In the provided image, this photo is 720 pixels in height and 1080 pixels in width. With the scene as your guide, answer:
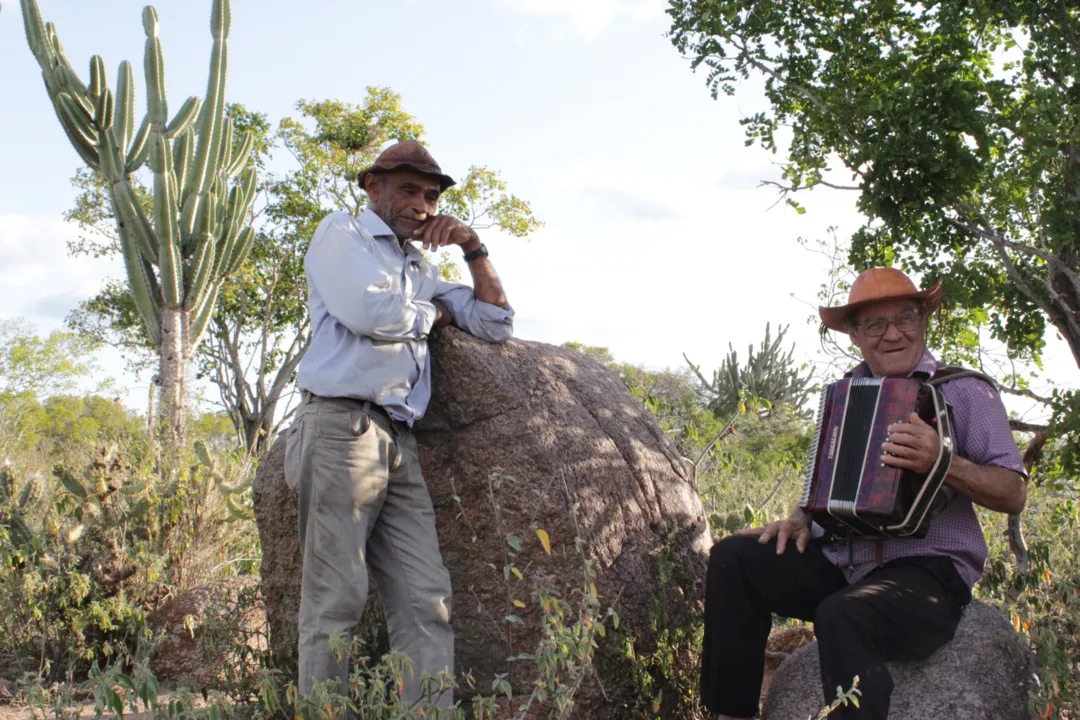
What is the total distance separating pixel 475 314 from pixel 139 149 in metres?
12.1

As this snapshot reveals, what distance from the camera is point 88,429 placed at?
27844mm

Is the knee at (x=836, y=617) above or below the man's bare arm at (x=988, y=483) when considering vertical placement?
below

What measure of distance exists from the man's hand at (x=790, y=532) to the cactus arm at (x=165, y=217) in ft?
38.1

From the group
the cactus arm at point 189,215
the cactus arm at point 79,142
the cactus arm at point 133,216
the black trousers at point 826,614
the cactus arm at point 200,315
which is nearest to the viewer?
the black trousers at point 826,614

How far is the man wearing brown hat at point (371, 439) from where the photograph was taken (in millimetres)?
3793

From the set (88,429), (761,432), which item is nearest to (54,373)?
(88,429)

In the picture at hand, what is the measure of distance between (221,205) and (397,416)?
1245 cm

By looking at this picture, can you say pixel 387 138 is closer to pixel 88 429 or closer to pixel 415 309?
pixel 88 429

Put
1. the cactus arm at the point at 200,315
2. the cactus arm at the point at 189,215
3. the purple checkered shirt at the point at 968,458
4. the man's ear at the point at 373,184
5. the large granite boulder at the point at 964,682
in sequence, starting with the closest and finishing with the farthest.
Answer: the large granite boulder at the point at 964,682, the purple checkered shirt at the point at 968,458, the man's ear at the point at 373,184, the cactus arm at the point at 189,215, the cactus arm at the point at 200,315

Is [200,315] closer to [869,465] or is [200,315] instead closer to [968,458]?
[869,465]

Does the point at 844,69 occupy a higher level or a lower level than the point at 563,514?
higher

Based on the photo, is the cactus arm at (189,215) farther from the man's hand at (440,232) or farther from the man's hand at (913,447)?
the man's hand at (913,447)

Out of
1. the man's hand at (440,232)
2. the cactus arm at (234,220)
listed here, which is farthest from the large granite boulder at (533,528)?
the cactus arm at (234,220)

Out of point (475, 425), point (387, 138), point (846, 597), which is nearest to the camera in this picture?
point (846, 597)
